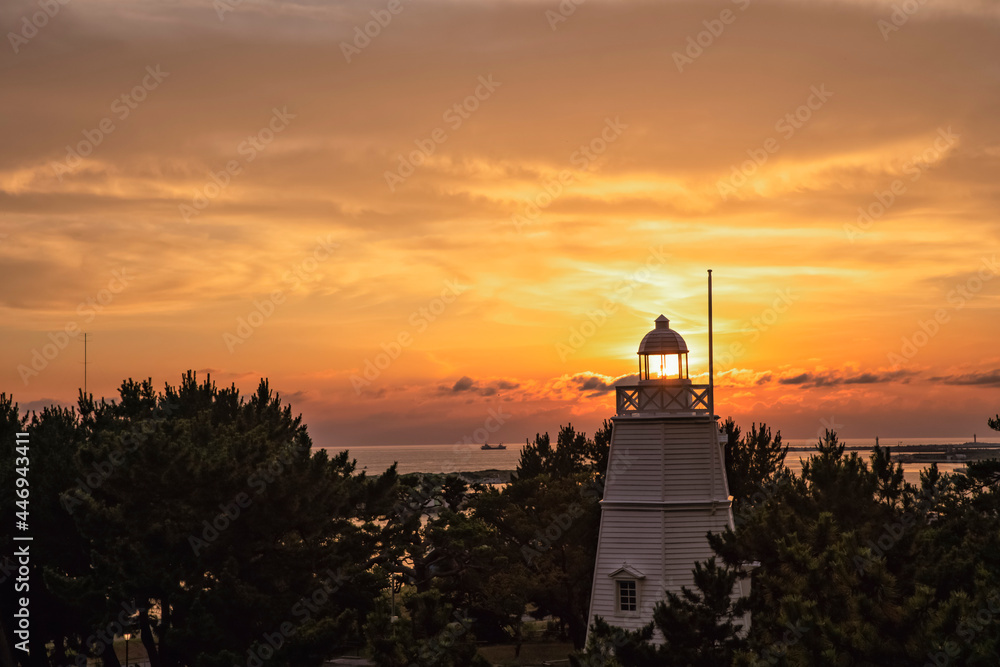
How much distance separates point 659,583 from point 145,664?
24.4m

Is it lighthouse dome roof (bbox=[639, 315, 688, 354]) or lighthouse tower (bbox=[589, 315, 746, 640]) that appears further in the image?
lighthouse dome roof (bbox=[639, 315, 688, 354])

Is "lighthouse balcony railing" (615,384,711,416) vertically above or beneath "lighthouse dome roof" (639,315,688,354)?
beneath

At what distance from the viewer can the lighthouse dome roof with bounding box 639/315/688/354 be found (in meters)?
35.4

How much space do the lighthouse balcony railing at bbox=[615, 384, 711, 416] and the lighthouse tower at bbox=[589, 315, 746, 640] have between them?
0.03 metres

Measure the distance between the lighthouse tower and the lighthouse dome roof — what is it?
0.81 m

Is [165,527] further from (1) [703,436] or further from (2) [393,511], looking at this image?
(1) [703,436]

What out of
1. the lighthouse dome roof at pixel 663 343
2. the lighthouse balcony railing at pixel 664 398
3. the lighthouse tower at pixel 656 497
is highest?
the lighthouse dome roof at pixel 663 343

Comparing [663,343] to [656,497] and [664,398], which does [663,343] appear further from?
[656,497]

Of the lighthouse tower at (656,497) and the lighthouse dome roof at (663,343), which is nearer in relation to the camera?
the lighthouse tower at (656,497)

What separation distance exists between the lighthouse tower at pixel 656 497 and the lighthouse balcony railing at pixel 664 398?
0.11 ft

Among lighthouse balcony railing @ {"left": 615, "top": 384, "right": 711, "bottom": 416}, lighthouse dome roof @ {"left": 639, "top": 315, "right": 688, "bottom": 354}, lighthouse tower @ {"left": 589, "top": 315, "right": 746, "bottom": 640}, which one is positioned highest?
lighthouse dome roof @ {"left": 639, "top": 315, "right": 688, "bottom": 354}

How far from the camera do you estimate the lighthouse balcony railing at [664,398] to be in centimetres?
3453

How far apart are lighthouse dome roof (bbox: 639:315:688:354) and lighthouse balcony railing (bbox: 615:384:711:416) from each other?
1.39 meters

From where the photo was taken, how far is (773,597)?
84.0ft
